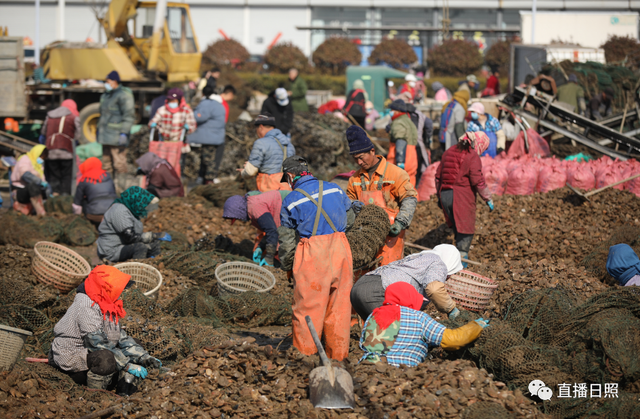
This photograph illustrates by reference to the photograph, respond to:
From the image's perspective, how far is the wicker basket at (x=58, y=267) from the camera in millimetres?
6688

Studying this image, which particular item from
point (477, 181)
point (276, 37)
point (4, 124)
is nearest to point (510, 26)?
point (276, 37)

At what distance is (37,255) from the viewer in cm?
682

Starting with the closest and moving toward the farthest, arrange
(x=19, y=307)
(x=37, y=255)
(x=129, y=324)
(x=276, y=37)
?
(x=129, y=324) < (x=19, y=307) < (x=37, y=255) < (x=276, y=37)

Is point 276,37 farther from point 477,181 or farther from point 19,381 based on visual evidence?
point 19,381

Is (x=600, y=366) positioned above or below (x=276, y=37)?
below

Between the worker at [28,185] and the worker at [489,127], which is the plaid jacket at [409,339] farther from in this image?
the worker at [28,185]

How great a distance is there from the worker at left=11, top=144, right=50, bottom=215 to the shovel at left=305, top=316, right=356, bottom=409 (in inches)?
291

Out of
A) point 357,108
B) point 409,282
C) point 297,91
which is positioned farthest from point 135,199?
point 297,91

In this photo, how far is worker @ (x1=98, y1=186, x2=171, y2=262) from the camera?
746 centimetres

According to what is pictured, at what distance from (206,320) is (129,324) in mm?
801

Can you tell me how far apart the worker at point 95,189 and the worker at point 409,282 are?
16.7ft

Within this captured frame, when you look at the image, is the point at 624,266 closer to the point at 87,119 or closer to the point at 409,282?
the point at 409,282

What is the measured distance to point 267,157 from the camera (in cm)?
819

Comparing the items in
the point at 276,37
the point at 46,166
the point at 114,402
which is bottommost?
the point at 114,402
